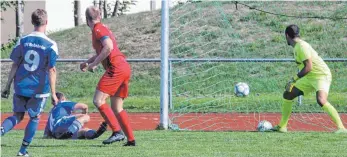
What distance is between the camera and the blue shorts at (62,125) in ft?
41.9

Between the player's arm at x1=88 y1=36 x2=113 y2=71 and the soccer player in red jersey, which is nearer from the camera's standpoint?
the player's arm at x1=88 y1=36 x2=113 y2=71

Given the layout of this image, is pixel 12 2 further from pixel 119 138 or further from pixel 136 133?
pixel 119 138

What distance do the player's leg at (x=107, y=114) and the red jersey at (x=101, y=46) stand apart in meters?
0.37

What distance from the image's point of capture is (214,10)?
19188 mm

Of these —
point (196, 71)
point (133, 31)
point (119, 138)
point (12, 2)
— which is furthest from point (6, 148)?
point (12, 2)

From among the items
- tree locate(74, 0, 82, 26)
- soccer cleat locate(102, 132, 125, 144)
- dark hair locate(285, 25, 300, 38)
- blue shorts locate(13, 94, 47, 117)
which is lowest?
soccer cleat locate(102, 132, 125, 144)

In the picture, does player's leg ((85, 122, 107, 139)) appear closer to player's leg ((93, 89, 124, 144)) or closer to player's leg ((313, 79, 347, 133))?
player's leg ((93, 89, 124, 144))

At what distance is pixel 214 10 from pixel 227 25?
0.54m

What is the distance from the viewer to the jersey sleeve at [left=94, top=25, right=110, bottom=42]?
36.0 feet

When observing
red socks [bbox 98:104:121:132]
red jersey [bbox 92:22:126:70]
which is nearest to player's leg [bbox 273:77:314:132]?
red socks [bbox 98:104:121:132]

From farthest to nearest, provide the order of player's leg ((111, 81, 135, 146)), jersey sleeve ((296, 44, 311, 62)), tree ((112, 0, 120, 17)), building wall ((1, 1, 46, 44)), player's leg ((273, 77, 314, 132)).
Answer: building wall ((1, 1, 46, 44))
tree ((112, 0, 120, 17))
player's leg ((273, 77, 314, 132))
jersey sleeve ((296, 44, 311, 62))
player's leg ((111, 81, 135, 146))

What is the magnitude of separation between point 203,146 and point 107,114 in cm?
128

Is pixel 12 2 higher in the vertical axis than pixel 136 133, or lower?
higher

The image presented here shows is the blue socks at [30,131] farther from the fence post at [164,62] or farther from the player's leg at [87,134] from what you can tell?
the fence post at [164,62]
